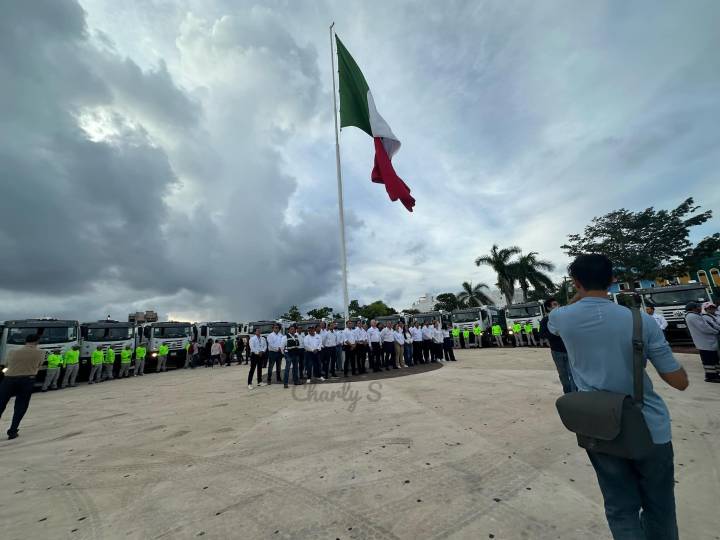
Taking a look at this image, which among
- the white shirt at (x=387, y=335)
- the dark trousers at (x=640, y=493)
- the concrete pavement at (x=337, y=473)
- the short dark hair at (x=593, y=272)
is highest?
the short dark hair at (x=593, y=272)

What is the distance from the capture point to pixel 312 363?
396 inches

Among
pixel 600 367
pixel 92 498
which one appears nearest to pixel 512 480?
pixel 600 367

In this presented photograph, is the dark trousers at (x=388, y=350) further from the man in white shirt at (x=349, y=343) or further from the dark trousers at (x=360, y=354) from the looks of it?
the man in white shirt at (x=349, y=343)

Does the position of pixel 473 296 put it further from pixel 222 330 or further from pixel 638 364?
pixel 638 364

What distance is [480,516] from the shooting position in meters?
2.48

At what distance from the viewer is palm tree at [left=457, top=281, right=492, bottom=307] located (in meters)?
34.1

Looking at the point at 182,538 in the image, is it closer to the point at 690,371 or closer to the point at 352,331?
the point at 352,331

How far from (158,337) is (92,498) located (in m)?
17.4

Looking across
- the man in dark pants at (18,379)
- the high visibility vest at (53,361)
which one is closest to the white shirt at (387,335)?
the man in dark pants at (18,379)

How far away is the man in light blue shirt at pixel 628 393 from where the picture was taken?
5.02 ft

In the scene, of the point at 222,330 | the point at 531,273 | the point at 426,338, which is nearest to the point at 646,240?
the point at 531,273

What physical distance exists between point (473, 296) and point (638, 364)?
34702 mm

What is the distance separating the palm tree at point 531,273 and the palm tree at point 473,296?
508 centimetres

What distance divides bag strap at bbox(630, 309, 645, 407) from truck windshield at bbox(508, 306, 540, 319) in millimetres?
20963
